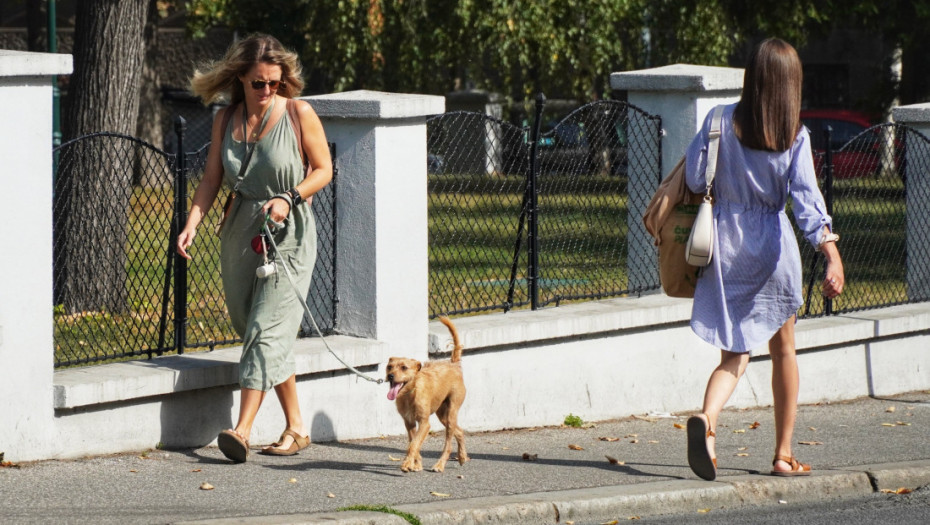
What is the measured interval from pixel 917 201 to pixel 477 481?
4.69m

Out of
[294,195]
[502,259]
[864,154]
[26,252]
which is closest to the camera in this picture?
[26,252]

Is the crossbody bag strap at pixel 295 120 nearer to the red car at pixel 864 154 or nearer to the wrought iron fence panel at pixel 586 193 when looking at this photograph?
the wrought iron fence panel at pixel 586 193

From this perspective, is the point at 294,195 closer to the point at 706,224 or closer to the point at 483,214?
the point at 706,224

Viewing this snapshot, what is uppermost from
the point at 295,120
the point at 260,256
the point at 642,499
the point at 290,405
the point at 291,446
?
the point at 295,120

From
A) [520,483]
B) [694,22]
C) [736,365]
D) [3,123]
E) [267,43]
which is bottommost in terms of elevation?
[520,483]

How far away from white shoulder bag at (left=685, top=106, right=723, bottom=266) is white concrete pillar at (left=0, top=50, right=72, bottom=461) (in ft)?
8.67

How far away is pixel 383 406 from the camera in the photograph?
690 cm

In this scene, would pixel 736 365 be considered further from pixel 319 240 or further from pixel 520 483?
pixel 319 240

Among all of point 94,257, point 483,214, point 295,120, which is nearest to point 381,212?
point 295,120

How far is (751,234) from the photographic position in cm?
571

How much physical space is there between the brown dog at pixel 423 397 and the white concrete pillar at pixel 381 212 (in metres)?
0.74

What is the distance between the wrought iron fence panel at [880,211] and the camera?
9.12 metres

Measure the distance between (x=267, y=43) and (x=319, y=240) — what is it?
1.29m

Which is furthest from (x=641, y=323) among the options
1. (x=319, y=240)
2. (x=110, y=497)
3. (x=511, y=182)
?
(x=110, y=497)
